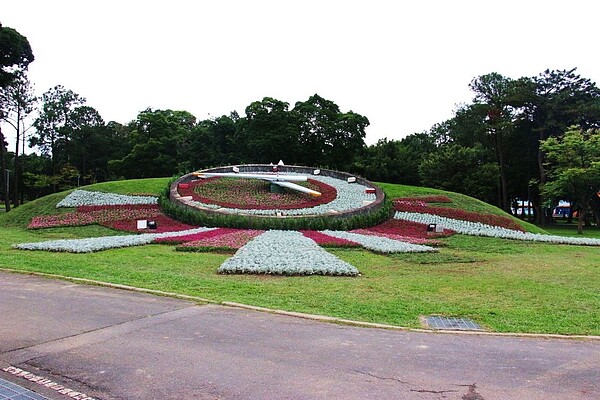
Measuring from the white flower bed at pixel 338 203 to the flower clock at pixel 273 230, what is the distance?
0.15 feet

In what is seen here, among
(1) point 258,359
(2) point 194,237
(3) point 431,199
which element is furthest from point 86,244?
(3) point 431,199

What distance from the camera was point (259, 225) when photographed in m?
20.2

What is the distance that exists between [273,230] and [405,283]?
33.0 feet

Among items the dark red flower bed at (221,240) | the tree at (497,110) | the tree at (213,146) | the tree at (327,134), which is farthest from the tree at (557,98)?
the dark red flower bed at (221,240)

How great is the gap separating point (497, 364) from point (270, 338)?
255 cm

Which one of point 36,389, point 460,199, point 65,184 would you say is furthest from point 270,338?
point 65,184

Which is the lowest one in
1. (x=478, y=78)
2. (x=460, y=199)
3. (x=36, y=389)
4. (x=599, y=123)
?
(x=36, y=389)

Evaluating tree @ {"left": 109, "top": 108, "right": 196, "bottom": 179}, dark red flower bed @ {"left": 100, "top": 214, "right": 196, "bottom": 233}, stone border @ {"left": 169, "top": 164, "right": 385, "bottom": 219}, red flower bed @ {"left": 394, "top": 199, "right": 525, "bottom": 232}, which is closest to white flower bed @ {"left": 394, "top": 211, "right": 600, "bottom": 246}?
red flower bed @ {"left": 394, "top": 199, "right": 525, "bottom": 232}

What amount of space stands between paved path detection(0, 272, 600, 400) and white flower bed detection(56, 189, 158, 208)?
60.3 feet

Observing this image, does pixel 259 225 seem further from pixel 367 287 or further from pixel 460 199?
pixel 460 199

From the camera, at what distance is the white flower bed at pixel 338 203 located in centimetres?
2181

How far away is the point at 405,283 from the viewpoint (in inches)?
402

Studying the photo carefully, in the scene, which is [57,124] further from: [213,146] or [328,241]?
[328,241]

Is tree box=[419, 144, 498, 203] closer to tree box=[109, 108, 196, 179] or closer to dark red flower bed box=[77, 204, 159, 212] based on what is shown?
tree box=[109, 108, 196, 179]
